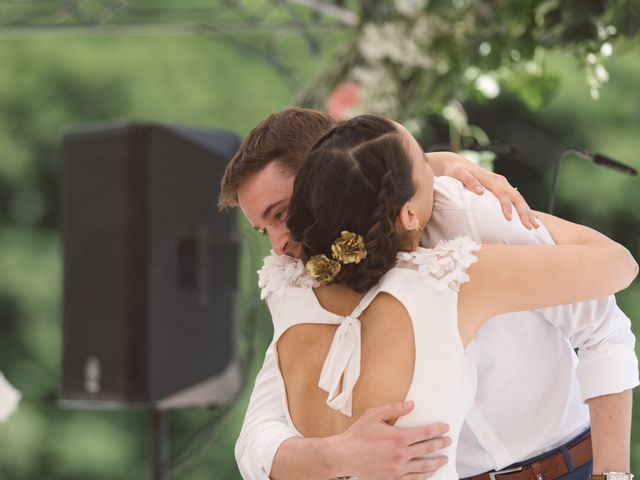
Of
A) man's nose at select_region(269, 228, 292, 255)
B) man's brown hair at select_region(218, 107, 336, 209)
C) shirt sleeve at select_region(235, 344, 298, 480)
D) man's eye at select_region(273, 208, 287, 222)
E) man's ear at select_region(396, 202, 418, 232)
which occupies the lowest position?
shirt sleeve at select_region(235, 344, 298, 480)

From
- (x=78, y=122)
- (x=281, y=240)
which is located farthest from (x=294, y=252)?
(x=78, y=122)

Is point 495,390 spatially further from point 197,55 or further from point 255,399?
point 197,55

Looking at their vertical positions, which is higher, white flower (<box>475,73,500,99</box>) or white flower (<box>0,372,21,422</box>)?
white flower (<box>475,73,500,99</box>)

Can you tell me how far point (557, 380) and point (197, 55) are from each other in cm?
534

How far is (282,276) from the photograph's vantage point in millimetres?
1618

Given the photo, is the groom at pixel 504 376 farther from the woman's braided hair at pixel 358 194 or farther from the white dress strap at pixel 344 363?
the woman's braided hair at pixel 358 194

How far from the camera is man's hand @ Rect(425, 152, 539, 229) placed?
1.60m

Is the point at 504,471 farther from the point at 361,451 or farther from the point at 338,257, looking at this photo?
the point at 338,257

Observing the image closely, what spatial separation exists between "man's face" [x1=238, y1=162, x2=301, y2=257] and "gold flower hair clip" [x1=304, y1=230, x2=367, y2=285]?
0.23 metres

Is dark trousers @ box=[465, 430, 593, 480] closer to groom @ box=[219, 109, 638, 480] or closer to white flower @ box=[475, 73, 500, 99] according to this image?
groom @ box=[219, 109, 638, 480]

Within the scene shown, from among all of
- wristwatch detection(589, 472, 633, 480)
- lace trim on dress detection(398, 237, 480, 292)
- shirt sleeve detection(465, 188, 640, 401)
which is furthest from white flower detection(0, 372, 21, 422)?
wristwatch detection(589, 472, 633, 480)

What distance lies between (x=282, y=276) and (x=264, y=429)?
222 mm

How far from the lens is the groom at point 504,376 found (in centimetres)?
158

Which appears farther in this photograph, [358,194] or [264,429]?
[264,429]
